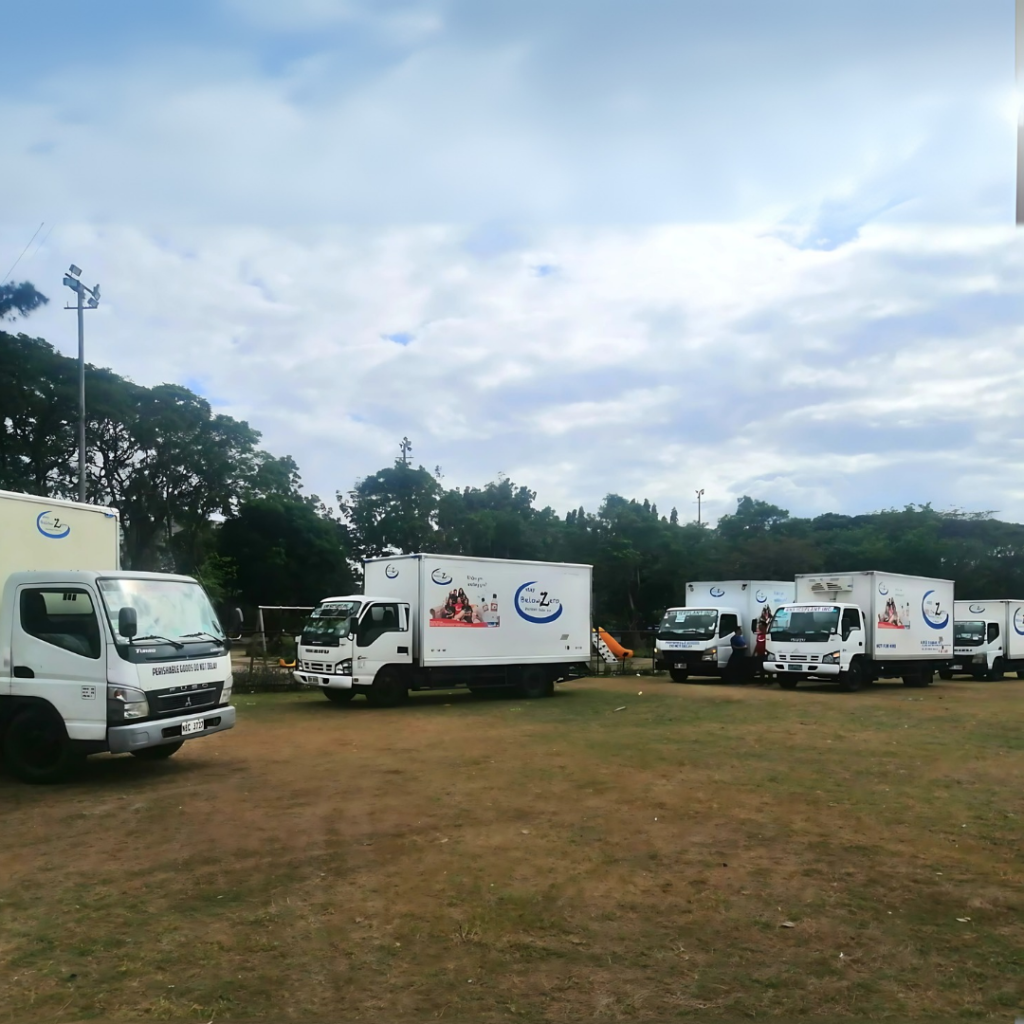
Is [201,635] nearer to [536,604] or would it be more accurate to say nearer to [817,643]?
[536,604]

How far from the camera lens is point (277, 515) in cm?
4631

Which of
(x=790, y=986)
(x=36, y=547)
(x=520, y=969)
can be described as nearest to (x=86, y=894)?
(x=520, y=969)

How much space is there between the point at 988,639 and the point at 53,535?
88.0ft

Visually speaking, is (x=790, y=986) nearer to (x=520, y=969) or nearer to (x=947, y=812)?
(x=520, y=969)

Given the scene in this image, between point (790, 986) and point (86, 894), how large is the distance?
425 cm

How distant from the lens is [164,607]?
920cm

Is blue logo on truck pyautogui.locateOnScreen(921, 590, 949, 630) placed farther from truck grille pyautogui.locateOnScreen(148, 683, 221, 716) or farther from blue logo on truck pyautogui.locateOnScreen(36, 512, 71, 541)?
blue logo on truck pyautogui.locateOnScreen(36, 512, 71, 541)

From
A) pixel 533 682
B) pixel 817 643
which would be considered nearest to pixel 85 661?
pixel 533 682

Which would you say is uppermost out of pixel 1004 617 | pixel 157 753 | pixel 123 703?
pixel 123 703

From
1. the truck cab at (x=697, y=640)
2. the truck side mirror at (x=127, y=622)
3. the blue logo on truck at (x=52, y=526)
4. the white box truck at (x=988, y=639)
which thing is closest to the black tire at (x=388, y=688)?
the blue logo on truck at (x=52, y=526)

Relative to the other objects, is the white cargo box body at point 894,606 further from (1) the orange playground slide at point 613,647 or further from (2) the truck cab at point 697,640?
(1) the orange playground slide at point 613,647

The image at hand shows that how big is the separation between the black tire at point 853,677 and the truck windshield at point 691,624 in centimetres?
349

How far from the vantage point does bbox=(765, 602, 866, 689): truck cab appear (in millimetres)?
20125

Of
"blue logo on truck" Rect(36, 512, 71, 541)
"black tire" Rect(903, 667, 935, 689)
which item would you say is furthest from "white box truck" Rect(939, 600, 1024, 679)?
"blue logo on truck" Rect(36, 512, 71, 541)
